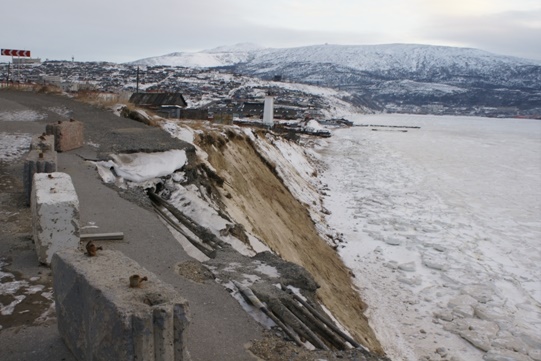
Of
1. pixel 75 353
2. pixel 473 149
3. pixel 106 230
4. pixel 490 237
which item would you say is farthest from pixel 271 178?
pixel 473 149

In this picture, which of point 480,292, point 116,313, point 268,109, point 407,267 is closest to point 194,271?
point 116,313

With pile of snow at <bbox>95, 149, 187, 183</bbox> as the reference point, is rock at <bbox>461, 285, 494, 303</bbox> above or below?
below

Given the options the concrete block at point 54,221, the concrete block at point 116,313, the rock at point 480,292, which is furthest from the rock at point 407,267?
the concrete block at point 116,313

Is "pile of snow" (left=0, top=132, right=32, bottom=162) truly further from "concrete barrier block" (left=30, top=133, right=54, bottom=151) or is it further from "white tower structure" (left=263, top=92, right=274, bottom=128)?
"white tower structure" (left=263, top=92, right=274, bottom=128)

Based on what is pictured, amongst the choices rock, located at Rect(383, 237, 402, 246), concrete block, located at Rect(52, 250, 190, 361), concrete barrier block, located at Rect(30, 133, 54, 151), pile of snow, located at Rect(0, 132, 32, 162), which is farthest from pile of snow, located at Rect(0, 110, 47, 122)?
→ concrete block, located at Rect(52, 250, 190, 361)

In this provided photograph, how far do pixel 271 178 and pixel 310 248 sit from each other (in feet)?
24.2

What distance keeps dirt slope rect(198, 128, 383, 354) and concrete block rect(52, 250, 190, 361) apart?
18.5ft

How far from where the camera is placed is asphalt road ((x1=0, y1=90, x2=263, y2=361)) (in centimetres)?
432

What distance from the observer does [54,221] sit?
18.1 feet

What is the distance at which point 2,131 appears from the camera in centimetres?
1354

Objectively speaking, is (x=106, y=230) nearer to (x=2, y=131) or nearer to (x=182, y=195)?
(x=182, y=195)

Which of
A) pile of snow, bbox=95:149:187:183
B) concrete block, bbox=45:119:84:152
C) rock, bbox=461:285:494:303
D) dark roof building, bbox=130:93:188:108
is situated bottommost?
rock, bbox=461:285:494:303

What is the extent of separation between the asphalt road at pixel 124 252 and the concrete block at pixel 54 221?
0.33m

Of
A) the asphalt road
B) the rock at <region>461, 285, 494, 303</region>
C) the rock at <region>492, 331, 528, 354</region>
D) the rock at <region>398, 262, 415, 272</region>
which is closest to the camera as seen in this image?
the asphalt road
